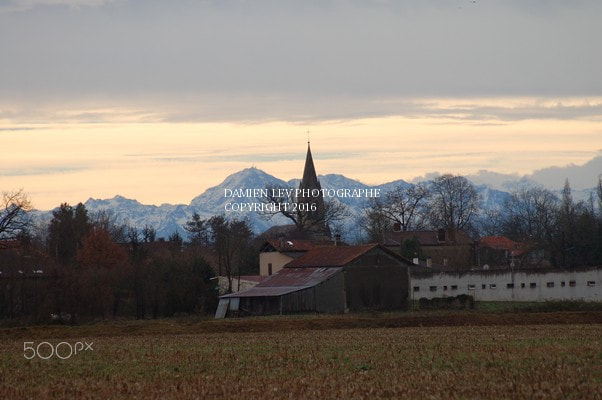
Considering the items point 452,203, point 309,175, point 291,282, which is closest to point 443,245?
point 452,203

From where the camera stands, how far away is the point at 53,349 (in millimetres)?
37625

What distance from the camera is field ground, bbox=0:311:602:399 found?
890 inches

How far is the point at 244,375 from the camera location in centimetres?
2623

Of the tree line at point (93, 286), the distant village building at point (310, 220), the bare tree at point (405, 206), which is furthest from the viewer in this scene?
the bare tree at point (405, 206)

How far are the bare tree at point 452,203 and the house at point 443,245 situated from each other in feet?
92.7

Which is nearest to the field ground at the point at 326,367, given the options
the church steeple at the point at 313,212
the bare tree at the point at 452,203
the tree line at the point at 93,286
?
the tree line at the point at 93,286

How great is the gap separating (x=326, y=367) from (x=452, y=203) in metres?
146

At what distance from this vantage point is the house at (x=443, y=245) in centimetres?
12731

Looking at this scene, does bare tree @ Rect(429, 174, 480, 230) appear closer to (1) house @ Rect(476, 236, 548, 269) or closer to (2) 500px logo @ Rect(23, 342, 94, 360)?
(1) house @ Rect(476, 236, 548, 269)

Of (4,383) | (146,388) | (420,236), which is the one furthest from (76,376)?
(420,236)

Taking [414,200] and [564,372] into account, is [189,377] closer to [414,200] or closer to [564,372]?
[564,372]

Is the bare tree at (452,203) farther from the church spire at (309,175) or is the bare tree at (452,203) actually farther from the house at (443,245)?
the house at (443,245)

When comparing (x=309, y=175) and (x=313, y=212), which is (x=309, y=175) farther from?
(x=313, y=212)

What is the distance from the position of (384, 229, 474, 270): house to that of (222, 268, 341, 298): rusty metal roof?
161 ft
